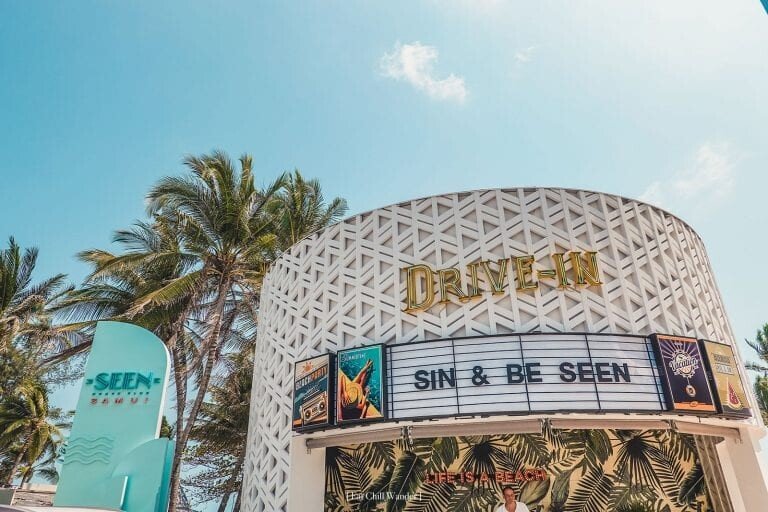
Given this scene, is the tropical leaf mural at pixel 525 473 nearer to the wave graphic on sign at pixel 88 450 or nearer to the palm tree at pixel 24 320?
the wave graphic on sign at pixel 88 450

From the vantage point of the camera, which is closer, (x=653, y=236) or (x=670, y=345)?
(x=670, y=345)

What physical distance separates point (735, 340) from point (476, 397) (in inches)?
258

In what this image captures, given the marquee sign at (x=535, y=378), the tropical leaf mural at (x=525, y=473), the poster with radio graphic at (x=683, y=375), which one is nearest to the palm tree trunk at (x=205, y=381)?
the tropical leaf mural at (x=525, y=473)

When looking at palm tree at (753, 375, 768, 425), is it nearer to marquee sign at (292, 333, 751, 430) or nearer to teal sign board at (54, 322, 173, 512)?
marquee sign at (292, 333, 751, 430)

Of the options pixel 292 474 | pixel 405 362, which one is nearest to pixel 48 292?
pixel 292 474

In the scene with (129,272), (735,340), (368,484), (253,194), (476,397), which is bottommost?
(368,484)

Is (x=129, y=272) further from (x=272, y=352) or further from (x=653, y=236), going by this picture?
(x=653, y=236)

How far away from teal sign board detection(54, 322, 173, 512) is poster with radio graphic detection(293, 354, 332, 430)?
8.90ft

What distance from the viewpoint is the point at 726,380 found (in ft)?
31.7

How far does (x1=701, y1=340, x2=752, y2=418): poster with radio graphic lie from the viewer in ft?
30.7

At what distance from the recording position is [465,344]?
955 centimetres

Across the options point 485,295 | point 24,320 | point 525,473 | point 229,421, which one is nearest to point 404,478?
point 525,473

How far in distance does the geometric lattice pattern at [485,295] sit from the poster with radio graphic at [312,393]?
454 mm

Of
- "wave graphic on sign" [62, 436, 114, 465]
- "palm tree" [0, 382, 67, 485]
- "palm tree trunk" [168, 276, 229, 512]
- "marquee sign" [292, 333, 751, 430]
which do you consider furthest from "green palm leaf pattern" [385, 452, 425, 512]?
"palm tree" [0, 382, 67, 485]
